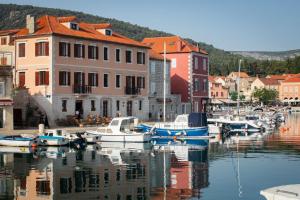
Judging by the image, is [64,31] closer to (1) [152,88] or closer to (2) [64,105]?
(2) [64,105]

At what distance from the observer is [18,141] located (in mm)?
45406

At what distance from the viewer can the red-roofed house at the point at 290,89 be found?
618ft

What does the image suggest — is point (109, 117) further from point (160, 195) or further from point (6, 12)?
point (6, 12)

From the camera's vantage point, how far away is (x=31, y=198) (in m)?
24.8

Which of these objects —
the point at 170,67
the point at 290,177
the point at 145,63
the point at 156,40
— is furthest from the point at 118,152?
the point at 156,40

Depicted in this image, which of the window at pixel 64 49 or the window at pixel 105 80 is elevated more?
the window at pixel 64 49

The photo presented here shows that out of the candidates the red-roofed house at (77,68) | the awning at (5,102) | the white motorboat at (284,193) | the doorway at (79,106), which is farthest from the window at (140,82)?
the white motorboat at (284,193)

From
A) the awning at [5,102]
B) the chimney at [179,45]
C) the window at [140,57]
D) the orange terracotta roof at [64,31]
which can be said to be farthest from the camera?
the chimney at [179,45]

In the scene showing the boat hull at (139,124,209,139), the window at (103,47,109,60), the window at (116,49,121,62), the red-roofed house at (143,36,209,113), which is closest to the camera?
the boat hull at (139,124,209,139)

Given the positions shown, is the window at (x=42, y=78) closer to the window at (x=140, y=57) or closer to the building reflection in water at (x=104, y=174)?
the window at (x=140, y=57)

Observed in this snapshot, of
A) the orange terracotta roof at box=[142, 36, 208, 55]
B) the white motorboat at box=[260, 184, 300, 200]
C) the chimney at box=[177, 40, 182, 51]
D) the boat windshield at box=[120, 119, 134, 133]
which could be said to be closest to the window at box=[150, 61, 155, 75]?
the orange terracotta roof at box=[142, 36, 208, 55]

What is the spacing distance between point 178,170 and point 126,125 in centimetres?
1868

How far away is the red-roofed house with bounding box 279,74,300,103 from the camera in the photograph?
188 m

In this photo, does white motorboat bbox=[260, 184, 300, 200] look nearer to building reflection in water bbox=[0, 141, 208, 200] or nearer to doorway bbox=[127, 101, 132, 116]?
building reflection in water bbox=[0, 141, 208, 200]
